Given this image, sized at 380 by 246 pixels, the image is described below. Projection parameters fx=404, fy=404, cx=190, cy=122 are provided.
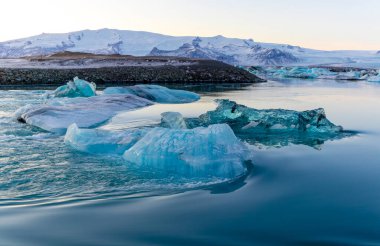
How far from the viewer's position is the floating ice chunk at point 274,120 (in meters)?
6.97

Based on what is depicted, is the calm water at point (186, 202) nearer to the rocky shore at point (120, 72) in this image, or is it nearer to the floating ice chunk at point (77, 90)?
the floating ice chunk at point (77, 90)

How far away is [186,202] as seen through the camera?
10.9 feet

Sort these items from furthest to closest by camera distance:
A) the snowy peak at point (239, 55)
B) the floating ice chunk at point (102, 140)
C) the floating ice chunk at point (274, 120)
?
the snowy peak at point (239, 55), the floating ice chunk at point (274, 120), the floating ice chunk at point (102, 140)

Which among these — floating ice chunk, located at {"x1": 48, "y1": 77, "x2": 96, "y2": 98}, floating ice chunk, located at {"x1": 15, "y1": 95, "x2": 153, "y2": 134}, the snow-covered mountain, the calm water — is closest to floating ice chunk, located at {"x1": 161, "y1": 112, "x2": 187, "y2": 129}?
the calm water

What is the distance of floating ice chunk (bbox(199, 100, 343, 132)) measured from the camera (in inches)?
274

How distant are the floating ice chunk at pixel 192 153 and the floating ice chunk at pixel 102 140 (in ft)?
1.19

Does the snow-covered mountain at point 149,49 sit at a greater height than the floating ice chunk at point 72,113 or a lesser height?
greater

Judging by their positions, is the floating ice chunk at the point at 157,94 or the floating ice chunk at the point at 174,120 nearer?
the floating ice chunk at the point at 174,120

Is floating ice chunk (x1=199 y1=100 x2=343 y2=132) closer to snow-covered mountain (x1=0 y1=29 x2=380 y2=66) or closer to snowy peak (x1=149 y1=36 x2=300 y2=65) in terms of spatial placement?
snow-covered mountain (x1=0 y1=29 x2=380 y2=66)

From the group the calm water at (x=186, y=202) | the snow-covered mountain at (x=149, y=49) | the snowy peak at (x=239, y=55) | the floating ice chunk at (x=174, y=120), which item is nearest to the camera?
the calm water at (x=186, y=202)

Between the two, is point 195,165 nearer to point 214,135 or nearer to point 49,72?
point 214,135

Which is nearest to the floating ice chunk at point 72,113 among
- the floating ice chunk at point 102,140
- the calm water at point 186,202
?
the floating ice chunk at point 102,140

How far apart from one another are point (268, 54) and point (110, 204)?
297ft

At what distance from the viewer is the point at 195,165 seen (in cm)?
411
